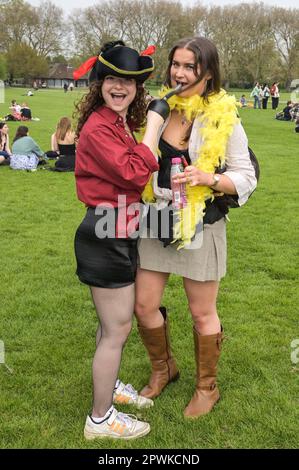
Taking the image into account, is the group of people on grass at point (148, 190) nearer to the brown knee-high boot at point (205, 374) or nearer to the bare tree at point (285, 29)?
the brown knee-high boot at point (205, 374)

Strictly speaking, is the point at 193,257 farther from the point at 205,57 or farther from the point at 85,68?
the point at 85,68

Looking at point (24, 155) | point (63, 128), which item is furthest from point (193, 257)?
point (63, 128)

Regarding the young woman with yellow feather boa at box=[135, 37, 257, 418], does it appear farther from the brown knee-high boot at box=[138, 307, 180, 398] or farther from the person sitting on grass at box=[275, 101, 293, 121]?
the person sitting on grass at box=[275, 101, 293, 121]

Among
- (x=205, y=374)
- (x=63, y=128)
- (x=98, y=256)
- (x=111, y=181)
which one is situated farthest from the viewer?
(x=63, y=128)

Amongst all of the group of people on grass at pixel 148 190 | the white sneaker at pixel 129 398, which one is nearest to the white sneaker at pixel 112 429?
the group of people on grass at pixel 148 190

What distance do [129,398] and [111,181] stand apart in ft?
5.08

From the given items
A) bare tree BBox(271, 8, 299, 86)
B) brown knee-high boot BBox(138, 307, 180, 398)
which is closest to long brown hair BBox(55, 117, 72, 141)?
brown knee-high boot BBox(138, 307, 180, 398)

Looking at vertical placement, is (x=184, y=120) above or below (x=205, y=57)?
below

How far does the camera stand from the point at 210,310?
10.2 ft

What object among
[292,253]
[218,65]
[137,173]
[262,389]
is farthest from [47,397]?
[292,253]

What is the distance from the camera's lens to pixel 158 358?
3.44 m

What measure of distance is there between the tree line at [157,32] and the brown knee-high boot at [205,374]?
55784 mm
